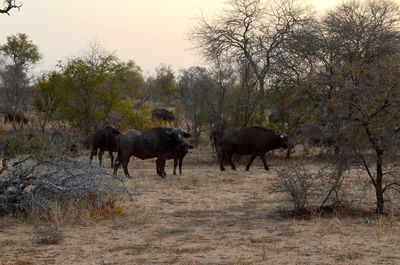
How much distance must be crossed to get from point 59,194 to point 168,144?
627 cm

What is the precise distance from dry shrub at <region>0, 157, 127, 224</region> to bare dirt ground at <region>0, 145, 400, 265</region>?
0.26m

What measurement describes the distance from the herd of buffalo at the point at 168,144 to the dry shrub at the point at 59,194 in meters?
4.93

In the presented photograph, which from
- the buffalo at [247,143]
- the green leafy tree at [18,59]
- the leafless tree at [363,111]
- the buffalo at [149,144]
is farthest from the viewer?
the green leafy tree at [18,59]

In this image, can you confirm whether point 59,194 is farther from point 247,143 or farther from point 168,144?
point 247,143

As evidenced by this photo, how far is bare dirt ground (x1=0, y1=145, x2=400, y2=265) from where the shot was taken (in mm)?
7398

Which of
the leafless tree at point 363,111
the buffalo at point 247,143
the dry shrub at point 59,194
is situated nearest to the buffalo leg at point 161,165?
the buffalo at point 247,143

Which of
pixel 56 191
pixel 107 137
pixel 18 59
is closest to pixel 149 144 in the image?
pixel 107 137

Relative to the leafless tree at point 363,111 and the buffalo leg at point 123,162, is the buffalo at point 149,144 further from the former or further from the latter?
the leafless tree at point 363,111

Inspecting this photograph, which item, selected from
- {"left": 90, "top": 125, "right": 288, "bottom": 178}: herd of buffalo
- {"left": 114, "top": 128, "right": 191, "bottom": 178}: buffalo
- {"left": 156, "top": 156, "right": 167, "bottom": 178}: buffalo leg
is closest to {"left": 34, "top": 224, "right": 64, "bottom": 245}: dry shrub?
{"left": 90, "top": 125, "right": 288, "bottom": 178}: herd of buffalo

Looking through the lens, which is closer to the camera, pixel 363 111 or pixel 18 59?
pixel 363 111

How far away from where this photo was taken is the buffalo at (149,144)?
51.7 feet

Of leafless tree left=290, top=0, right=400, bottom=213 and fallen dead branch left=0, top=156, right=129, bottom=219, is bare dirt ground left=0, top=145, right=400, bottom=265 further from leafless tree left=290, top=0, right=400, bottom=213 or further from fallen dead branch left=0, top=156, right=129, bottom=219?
leafless tree left=290, top=0, right=400, bottom=213

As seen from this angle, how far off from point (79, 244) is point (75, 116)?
1803cm

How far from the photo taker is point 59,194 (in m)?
10.0
